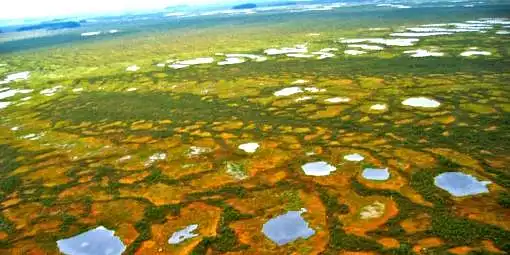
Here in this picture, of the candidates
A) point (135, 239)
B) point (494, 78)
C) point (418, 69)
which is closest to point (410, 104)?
point (494, 78)

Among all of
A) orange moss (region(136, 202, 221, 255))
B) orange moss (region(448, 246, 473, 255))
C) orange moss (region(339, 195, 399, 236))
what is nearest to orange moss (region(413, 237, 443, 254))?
orange moss (region(448, 246, 473, 255))

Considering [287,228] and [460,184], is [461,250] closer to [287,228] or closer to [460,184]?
[460,184]

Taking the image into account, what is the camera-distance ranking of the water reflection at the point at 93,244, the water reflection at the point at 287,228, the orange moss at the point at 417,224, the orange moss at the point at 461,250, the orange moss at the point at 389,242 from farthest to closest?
the water reflection at the point at 93,244 → the water reflection at the point at 287,228 → the orange moss at the point at 417,224 → the orange moss at the point at 389,242 → the orange moss at the point at 461,250

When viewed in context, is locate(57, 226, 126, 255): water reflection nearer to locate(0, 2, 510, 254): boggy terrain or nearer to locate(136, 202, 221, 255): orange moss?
locate(0, 2, 510, 254): boggy terrain

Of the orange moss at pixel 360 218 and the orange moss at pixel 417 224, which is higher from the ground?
the orange moss at pixel 360 218

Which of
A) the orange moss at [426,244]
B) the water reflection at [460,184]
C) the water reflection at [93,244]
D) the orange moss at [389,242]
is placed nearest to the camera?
the orange moss at [426,244]

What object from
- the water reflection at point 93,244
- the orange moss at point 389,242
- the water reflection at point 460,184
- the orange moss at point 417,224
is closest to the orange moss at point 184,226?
the water reflection at point 93,244

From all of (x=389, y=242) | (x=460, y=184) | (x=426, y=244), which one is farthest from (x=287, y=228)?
(x=460, y=184)

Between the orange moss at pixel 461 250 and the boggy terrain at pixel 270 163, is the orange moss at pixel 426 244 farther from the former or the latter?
the orange moss at pixel 461 250

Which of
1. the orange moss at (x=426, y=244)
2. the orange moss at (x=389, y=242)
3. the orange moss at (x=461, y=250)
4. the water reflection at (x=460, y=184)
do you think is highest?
the orange moss at (x=389, y=242)
